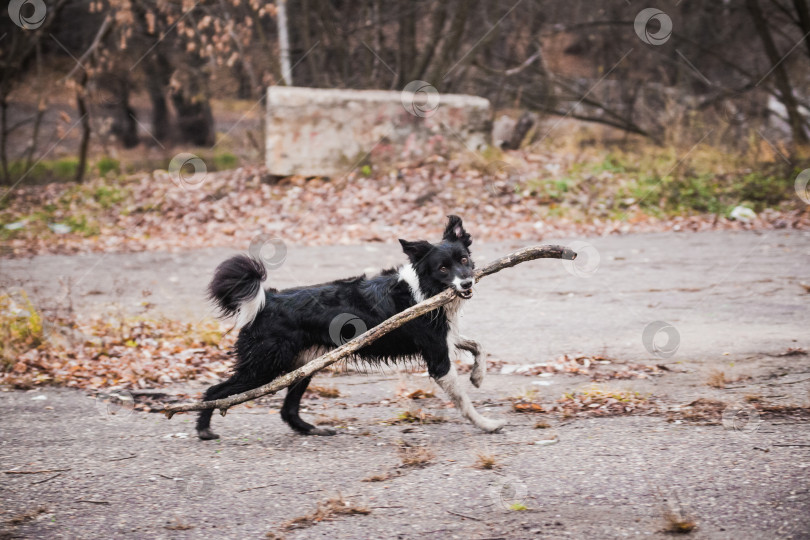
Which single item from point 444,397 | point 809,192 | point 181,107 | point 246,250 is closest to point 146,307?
point 246,250

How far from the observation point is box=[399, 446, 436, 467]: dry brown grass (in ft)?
14.5

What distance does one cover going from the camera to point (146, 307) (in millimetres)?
8625

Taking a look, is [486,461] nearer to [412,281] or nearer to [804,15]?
[412,281]

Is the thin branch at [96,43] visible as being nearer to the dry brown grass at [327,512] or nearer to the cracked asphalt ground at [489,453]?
the cracked asphalt ground at [489,453]

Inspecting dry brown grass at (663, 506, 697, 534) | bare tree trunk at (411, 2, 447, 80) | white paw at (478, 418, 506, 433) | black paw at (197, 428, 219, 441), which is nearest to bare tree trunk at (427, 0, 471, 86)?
bare tree trunk at (411, 2, 447, 80)

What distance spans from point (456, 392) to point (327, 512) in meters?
1.40

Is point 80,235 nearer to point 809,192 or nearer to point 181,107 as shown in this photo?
Result: point 181,107

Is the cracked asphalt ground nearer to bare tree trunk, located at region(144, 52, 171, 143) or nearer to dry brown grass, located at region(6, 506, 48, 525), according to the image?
dry brown grass, located at region(6, 506, 48, 525)

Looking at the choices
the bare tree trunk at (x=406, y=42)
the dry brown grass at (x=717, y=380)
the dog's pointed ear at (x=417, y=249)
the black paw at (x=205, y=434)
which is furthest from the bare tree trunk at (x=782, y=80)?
the black paw at (x=205, y=434)

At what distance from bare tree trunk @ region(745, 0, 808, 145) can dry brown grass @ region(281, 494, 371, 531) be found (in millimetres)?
13155

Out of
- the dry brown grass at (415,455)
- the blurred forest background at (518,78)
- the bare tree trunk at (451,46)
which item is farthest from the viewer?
the bare tree trunk at (451,46)

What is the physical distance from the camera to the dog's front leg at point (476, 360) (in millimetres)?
5320

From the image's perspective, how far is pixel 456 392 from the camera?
489 cm

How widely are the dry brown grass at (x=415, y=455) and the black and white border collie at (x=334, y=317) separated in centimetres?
43
